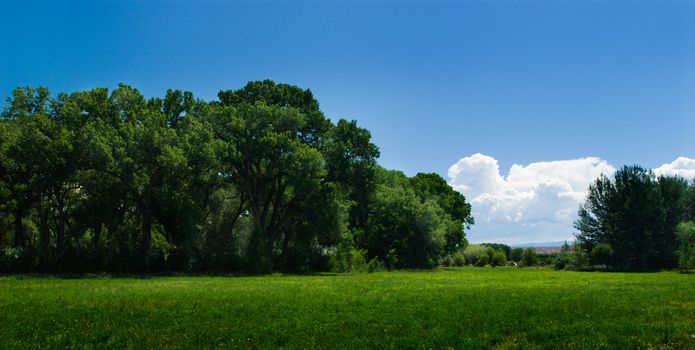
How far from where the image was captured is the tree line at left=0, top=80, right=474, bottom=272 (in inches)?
1577

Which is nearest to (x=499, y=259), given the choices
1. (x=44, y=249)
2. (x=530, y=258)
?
(x=530, y=258)

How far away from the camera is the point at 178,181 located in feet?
148

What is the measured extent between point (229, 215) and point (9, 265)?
21.6m

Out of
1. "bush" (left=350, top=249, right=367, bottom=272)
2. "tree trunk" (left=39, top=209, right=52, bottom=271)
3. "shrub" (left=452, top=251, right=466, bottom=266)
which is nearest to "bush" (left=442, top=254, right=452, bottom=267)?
"shrub" (left=452, top=251, right=466, bottom=266)

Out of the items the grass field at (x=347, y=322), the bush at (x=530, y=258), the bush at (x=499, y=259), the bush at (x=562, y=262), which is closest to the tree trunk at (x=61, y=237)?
the grass field at (x=347, y=322)

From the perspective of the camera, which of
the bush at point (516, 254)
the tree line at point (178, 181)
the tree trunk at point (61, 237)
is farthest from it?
the bush at point (516, 254)

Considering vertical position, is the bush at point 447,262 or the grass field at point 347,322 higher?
the bush at point 447,262

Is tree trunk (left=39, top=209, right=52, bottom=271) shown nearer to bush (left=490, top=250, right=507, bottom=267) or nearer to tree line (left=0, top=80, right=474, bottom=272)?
tree line (left=0, top=80, right=474, bottom=272)

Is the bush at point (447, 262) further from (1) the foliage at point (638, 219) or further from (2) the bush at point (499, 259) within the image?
(1) the foliage at point (638, 219)

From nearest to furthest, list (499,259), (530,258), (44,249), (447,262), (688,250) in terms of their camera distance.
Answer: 1. (44,249)
2. (688,250)
3. (530,258)
4. (447,262)
5. (499,259)

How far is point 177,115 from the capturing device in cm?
5244

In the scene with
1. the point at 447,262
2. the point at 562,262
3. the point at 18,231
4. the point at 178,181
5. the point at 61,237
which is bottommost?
the point at 447,262

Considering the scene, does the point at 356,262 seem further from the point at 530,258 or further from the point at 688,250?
the point at 530,258

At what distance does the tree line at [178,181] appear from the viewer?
1577 inches
